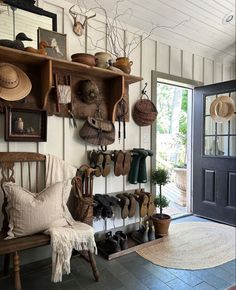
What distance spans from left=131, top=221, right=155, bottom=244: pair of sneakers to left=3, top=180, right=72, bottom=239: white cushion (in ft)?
3.15

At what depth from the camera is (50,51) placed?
2023mm

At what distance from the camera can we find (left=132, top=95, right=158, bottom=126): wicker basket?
2.66 meters

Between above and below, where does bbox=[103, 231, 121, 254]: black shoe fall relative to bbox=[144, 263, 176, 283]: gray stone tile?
above

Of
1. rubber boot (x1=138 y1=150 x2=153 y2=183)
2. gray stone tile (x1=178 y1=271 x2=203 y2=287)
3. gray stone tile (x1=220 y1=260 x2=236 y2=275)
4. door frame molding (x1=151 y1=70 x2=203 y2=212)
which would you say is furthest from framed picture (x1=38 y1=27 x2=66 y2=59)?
gray stone tile (x1=220 y1=260 x2=236 y2=275)

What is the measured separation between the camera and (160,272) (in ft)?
6.37

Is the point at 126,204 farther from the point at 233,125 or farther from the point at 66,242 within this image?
the point at 233,125

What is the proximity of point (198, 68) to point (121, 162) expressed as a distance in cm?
191

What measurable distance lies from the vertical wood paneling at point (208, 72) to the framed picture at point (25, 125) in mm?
2501

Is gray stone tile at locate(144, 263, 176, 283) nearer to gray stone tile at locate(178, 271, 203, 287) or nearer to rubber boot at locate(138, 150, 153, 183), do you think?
gray stone tile at locate(178, 271, 203, 287)

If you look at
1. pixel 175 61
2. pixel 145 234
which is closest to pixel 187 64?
Answer: pixel 175 61

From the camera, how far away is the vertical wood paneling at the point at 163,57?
114 inches

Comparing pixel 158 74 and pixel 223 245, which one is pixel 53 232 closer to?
pixel 223 245

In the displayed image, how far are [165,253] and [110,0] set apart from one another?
245 centimetres

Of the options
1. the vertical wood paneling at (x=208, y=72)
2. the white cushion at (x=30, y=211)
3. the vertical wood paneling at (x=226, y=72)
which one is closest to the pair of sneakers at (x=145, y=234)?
the white cushion at (x=30, y=211)
